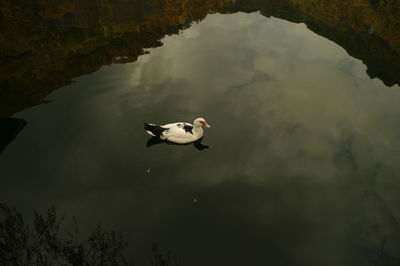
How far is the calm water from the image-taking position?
8.44 m

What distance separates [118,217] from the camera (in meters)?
8.61

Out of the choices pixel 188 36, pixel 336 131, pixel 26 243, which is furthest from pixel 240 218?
pixel 188 36

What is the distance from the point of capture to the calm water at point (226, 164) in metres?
8.44

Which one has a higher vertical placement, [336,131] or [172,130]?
[172,130]

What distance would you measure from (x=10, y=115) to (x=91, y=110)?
304 centimetres

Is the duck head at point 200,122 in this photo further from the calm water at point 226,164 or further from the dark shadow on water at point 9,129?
the dark shadow on water at point 9,129

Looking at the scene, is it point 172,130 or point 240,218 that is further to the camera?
point 172,130

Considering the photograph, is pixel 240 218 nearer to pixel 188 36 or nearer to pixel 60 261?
pixel 60 261

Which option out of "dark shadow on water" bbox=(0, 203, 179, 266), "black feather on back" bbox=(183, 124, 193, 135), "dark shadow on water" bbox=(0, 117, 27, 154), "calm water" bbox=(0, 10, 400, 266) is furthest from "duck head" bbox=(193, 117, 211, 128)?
"dark shadow on water" bbox=(0, 117, 27, 154)

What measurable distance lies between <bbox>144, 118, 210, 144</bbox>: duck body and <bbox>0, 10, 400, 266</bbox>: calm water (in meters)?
0.43

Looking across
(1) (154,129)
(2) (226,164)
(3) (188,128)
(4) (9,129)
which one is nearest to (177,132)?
(3) (188,128)

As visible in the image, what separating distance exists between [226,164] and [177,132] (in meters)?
2.06

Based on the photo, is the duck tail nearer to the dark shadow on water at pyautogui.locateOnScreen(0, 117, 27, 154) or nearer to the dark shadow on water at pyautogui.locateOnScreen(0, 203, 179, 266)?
the dark shadow on water at pyautogui.locateOnScreen(0, 203, 179, 266)

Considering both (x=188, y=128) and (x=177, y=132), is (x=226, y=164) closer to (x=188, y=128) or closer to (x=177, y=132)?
(x=188, y=128)
